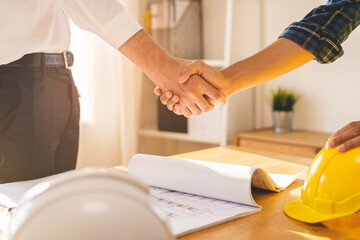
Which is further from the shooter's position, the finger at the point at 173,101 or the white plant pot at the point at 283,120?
the white plant pot at the point at 283,120

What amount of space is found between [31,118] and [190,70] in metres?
0.57

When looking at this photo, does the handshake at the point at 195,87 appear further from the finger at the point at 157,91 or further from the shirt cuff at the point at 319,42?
the shirt cuff at the point at 319,42

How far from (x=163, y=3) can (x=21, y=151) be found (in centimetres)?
158

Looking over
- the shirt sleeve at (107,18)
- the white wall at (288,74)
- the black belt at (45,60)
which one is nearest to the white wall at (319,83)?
the white wall at (288,74)

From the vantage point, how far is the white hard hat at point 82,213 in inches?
15.3

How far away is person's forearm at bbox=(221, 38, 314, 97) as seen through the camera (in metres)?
1.21

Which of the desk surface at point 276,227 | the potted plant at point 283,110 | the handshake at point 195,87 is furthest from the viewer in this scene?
the potted plant at point 283,110

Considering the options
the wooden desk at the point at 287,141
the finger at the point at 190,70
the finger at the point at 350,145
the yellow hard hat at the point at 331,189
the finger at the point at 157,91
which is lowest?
the wooden desk at the point at 287,141

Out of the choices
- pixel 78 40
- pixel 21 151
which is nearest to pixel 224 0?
pixel 78 40

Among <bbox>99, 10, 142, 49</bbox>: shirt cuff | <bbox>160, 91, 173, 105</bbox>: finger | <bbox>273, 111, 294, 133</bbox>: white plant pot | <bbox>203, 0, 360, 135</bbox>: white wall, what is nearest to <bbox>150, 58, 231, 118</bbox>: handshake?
<bbox>160, 91, 173, 105</bbox>: finger

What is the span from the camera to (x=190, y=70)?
1.46 metres

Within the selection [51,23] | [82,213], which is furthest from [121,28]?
[82,213]

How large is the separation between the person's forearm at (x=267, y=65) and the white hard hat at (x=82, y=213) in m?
0.94

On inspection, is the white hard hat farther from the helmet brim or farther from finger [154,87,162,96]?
finger [154,87,162,96]
